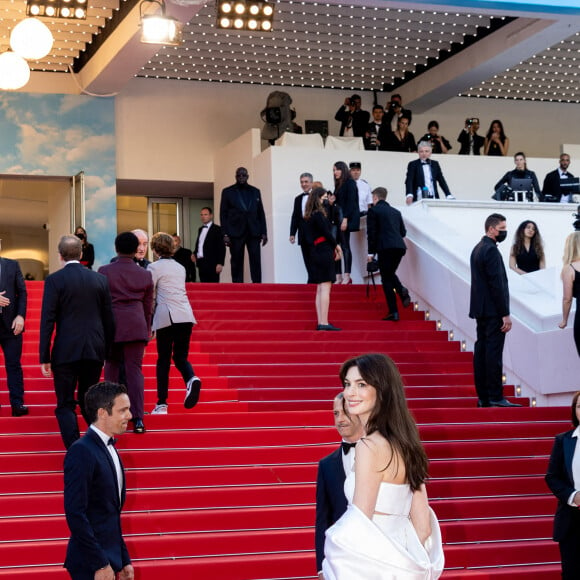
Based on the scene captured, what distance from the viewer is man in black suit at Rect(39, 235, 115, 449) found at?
680 centimetres

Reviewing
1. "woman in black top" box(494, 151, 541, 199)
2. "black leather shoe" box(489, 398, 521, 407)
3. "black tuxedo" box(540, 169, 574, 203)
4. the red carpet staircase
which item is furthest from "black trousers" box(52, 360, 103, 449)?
"black tuxedo" box(540, 169, 574, 203)

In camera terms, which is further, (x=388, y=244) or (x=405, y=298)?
(x=405, y=298)

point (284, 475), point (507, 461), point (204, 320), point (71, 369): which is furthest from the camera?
point (204, 320)

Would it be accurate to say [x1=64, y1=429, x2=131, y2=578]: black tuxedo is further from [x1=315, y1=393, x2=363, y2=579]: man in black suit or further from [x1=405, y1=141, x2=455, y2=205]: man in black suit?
[x1=405, y1=141, x2=455, y2=205]: man in black suit

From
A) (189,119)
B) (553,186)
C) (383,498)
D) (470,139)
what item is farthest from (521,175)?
(383,498)

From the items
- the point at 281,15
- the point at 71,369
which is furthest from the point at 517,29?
the point at 71,369

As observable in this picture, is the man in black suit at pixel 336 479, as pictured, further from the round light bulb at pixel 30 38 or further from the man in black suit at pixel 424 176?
the man in black suit at pixel 424 176

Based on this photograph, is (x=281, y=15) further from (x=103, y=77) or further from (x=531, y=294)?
(x=531, y=294)

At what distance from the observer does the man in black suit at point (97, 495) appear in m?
4.46

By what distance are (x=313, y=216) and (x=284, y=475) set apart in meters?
4.30

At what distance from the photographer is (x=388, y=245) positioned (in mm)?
11836

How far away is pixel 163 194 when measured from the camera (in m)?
20.1

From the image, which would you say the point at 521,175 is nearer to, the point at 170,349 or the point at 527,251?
the point at 527,251

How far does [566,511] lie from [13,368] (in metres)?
4.30
